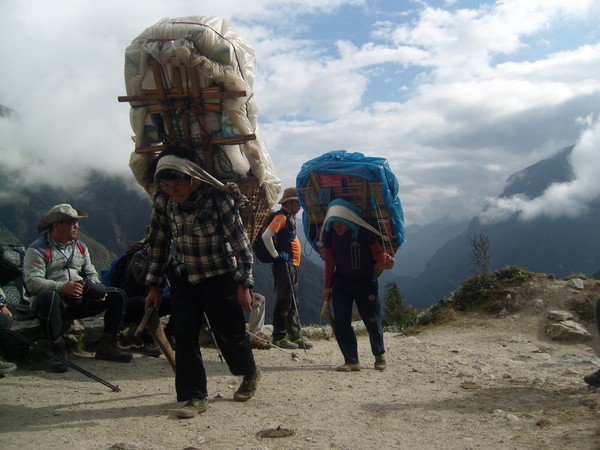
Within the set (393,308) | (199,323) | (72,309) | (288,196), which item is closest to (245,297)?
(199,323)

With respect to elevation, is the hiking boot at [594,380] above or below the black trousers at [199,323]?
below

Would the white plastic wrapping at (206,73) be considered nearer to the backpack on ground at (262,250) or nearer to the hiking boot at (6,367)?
the hiking boot at (6,367)

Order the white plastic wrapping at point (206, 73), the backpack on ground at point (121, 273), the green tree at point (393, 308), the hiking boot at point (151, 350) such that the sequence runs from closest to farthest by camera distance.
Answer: the white plastic wrapping at point (206, 73)
the backpack on ground at point (121, 273)
the hiking boot at point (151, 350)
the green tree at point (393, 308)

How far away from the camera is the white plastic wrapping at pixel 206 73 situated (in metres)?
4.07

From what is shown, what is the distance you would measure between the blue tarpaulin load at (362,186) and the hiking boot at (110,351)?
3064 mm

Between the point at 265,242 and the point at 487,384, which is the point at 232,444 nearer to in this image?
the point at 487,384

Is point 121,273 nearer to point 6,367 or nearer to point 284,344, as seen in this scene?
point 6,367

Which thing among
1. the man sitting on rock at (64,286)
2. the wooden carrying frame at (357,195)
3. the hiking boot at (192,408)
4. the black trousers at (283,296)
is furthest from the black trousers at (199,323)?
the black trousers at (283,296)

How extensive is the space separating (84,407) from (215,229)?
1.98m

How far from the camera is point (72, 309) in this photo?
18.2 feet

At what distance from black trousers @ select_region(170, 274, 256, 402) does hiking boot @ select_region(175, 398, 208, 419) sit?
0.04m

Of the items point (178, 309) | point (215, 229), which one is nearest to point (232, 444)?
point (178, 309)

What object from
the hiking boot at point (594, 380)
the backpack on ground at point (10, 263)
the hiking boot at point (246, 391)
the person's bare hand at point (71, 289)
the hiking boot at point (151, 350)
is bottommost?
the hiking boot at point (594, 380)

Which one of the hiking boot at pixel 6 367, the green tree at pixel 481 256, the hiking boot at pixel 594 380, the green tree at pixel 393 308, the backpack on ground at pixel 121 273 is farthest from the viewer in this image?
the green tree at pixel 393 308
